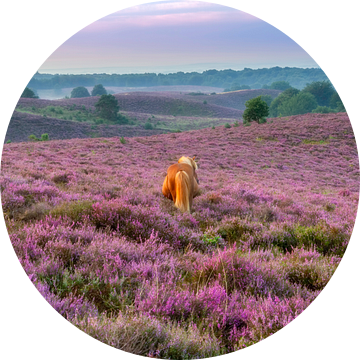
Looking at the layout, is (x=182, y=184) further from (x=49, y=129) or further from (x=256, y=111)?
(x=49, y=129)

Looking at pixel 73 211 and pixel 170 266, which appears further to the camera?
pixel 73 211

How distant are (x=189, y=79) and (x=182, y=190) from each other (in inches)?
7863

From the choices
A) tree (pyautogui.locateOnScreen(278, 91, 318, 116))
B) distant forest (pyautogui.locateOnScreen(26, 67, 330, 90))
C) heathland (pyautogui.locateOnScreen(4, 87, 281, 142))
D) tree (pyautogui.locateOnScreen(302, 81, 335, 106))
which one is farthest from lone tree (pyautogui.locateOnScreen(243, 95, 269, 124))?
distant forest (pyautogui.locateOnScreen(26, 67, 330, 90))

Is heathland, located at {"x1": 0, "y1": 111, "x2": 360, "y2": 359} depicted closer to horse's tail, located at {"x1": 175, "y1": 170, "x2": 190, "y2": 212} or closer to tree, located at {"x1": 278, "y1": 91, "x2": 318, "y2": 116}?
horse's tail, located at {"x1": 175, "y1": 170, "x2": 190, "y2": 212}

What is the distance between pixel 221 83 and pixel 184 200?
659ft

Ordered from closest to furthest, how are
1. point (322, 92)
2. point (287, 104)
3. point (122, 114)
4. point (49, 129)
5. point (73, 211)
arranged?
point (73, 211)
point (49, 129)
point (122, 114)
point (287, 104)
point (322, 92)

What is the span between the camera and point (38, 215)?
179 inches

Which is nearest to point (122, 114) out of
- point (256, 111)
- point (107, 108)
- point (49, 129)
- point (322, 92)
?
point (107, 108)

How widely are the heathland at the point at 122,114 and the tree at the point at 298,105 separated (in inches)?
629

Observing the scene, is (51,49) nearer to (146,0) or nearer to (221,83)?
(146,0)

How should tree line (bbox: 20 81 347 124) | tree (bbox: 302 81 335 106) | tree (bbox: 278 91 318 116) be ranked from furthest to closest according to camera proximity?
tree (bbox: 302 81 335 106) → tree (bbox: 278 91 318 116) → tree line (bbox: 20 81 347 124)

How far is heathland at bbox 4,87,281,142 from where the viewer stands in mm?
47209

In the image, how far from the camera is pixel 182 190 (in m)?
5.93

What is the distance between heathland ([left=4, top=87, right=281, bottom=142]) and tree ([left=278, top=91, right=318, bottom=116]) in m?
Result: 16.0
